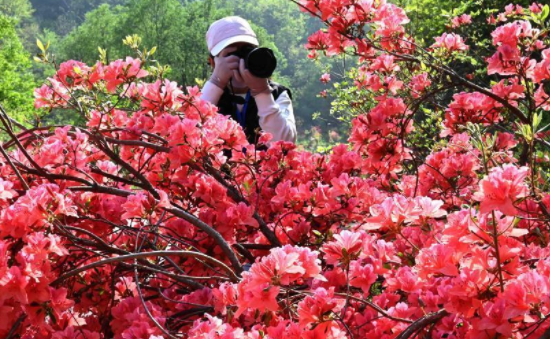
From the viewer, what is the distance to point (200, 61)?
28891 millimetres

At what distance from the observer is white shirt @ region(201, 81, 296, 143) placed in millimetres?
2619

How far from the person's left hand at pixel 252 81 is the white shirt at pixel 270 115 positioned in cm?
2

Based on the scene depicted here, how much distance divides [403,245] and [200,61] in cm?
2808

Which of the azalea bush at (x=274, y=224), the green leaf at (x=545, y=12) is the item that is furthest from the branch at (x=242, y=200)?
the green leaf at (x=545, y=12)

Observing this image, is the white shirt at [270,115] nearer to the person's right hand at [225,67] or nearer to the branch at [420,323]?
the person's right hand at [225,67]

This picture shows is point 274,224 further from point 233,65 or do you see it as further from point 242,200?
point 233,65

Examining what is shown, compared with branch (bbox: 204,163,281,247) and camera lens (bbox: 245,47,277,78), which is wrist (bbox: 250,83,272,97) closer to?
camera lens (bbox: 245,47,277,78)

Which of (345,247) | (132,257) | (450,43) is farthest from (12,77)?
(345,247)

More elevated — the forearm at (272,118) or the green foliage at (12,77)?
the forearm at (272,118)

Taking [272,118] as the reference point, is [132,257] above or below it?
above

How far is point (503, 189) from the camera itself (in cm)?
91

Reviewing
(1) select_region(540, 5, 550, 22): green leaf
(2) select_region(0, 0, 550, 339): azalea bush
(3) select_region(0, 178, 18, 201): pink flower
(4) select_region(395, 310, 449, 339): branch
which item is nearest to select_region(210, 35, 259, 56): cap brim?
(2) select_region(0, 0, 550, 339): azalea bush

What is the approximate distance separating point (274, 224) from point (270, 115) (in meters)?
0.79

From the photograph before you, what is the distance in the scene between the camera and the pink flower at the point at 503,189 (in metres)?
0.91
